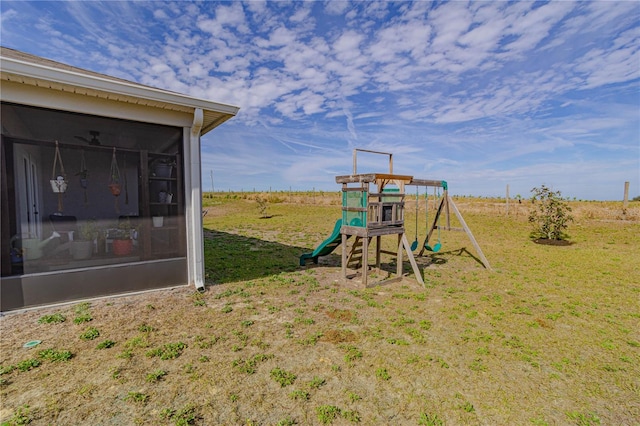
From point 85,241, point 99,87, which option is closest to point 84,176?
point 85,241

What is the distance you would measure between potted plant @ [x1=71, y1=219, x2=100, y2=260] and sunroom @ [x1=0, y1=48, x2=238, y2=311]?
11 millimetres

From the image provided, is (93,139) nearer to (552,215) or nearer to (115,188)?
(115,188)

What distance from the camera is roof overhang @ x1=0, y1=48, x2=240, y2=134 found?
121 inches

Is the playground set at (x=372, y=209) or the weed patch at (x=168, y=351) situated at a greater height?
the playground set at (x=372, y=209)

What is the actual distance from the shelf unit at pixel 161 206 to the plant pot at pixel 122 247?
0.53 ft

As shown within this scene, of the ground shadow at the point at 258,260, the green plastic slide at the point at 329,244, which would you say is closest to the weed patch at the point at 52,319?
the ground shadow at the point at 258,260

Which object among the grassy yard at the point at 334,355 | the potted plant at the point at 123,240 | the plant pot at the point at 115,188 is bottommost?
the grassy yard at the point at 334,355

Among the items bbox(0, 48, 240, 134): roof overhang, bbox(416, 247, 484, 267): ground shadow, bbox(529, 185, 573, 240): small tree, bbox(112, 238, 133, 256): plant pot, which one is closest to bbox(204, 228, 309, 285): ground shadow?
bbox(112, 238, 133, 256): plant pot

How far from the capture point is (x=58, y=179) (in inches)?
153

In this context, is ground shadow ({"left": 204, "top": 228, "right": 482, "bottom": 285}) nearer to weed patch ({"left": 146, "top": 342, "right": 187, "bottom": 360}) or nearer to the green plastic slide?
the green plastic slide

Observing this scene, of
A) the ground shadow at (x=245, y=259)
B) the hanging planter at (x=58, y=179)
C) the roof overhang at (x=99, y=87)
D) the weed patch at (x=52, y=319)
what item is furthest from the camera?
the ground shadow at (x=245, y=259)

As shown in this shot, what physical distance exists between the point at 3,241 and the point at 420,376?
15.7 feet

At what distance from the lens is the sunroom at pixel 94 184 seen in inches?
134

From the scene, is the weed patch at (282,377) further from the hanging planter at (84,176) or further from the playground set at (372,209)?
the hanging planter at (84,176)
